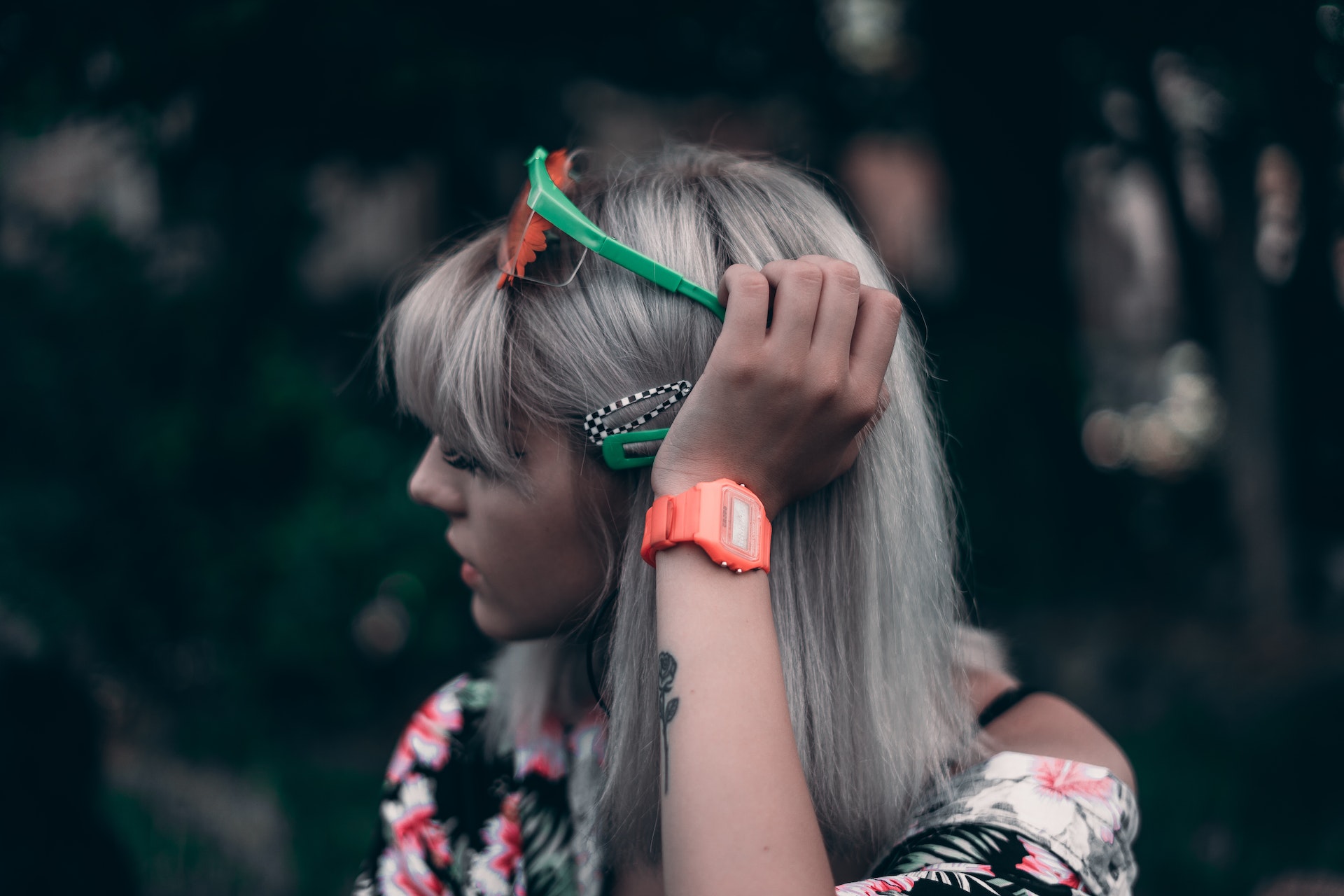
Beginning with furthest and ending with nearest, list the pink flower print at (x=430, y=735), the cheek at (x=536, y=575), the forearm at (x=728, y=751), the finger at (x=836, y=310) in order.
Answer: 1. the pink flower print at (x=430, y=735)
2. the cheek at (x=536, y=575)
3. the finger at (x=836, y=310)
4. the forearm at (x=728, y=751)

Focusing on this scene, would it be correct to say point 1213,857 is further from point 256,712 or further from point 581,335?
point 256,712

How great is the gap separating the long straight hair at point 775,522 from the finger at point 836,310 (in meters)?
0.17

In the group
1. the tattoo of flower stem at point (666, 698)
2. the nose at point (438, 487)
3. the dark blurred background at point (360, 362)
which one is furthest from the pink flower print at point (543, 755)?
the dark blurred background at point (360, 362)

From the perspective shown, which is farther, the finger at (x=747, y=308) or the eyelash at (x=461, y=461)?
the eyelash at (x=461, y=461)

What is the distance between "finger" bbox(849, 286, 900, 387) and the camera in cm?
113

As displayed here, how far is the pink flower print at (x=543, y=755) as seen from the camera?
161 centimetres

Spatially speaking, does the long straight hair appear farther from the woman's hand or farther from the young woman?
the woman's hand

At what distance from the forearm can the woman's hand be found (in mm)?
124

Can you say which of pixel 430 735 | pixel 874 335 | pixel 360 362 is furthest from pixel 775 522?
pixel 360 362

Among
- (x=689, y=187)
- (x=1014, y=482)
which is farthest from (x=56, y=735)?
(x=1014, y=482)

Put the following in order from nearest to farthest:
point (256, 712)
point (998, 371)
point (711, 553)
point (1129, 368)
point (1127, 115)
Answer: point (711, 553)
point (256, 712)
point (1127, 115)
point (998, 371)
point (1129, 368)

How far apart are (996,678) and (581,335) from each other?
97cm

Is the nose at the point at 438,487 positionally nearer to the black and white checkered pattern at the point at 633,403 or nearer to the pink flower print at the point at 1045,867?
the black and white checkered pattern at the point at 633,403

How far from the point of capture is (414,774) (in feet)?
5.29
